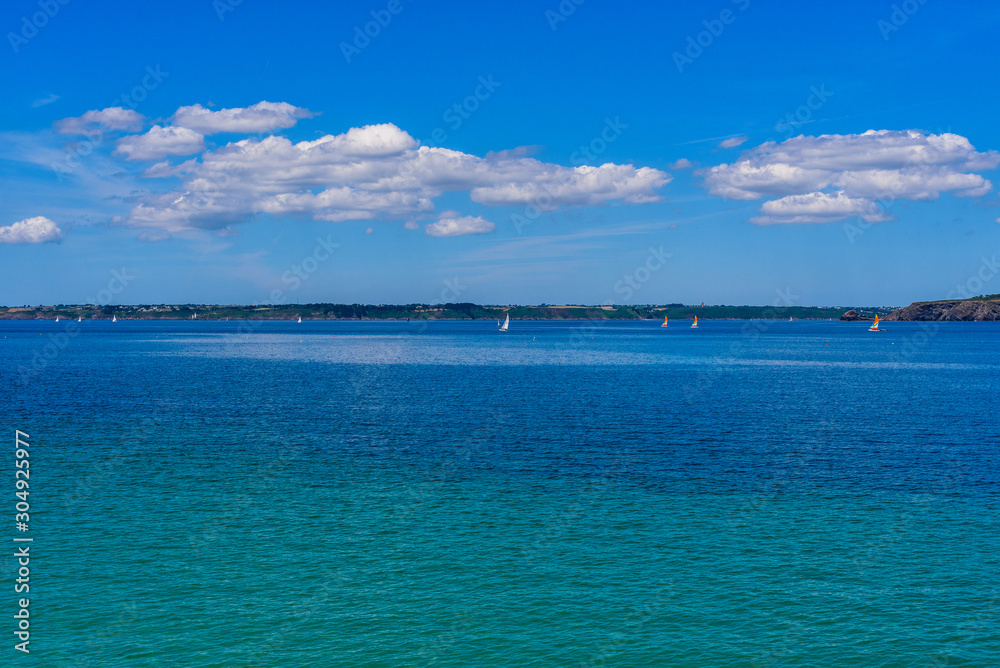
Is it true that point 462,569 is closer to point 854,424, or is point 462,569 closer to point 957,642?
point 957,642

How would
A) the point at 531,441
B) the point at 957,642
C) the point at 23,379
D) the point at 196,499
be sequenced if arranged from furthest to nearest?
the point at 23,379 → the point at 531,441 → the point at 196,499 → the point at 957,642

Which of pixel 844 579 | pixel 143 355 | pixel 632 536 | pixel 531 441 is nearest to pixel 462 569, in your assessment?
pixel 632 536

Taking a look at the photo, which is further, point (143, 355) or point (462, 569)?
point (143, 355)

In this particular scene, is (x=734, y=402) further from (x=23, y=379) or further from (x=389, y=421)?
(x=23, y=379)

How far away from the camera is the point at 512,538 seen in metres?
37.4

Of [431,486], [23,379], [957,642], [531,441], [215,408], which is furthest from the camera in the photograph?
[23,379]

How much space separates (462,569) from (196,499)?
65.8 feet

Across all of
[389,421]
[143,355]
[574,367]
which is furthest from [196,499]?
[143,355]

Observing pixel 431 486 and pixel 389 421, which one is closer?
pixel 431 486

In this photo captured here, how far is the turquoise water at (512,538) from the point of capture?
1056 inches

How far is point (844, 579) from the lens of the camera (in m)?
32.1

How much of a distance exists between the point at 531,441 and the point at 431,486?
18220mm

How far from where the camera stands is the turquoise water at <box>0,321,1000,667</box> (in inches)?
1056

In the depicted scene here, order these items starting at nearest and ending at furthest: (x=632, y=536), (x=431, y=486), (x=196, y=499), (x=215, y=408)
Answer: (x=632, y=536)
(x=196, y=499)
(x=431, y=486)
(x=215, y=408)
